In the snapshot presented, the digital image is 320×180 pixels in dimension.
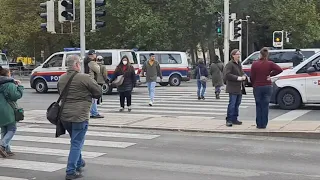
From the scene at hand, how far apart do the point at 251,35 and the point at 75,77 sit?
38.2m

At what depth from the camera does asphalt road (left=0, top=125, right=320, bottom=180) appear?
22.9 feet

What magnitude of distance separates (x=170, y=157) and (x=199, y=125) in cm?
345

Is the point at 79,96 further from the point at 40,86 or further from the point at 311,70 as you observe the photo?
the point at 40,86

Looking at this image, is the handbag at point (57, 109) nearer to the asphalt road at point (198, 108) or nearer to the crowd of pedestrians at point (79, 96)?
the crowd of pedestrians at point (79, 96)

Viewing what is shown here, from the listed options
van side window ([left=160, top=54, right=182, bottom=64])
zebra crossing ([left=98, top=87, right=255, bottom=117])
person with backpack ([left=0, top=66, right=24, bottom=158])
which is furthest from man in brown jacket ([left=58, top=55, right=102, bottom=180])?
van side window ([left=160, top=54, right=182, bottom=64])

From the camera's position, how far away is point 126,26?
3950cm

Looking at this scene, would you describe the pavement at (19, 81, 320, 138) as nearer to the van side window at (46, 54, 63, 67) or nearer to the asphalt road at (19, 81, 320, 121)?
the asphalt road at (19, 81, 320, 121)

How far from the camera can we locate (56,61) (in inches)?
916

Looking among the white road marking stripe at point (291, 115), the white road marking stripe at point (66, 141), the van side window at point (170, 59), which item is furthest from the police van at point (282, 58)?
the white road marking stripe at point (66, 141)

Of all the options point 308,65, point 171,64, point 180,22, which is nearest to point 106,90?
point 171,64

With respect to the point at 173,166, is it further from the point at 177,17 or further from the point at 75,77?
the point at 177,17

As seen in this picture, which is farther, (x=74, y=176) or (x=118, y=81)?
(x=118, y=81)

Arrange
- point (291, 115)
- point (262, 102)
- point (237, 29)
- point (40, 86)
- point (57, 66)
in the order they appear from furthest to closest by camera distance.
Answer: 1. point (237, 29)
2. point (40, 86)
3. point (57, 66)
4. point (291, 115)
5. point (262, 102)

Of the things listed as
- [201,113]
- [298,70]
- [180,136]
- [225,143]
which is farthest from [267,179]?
[298,70]
